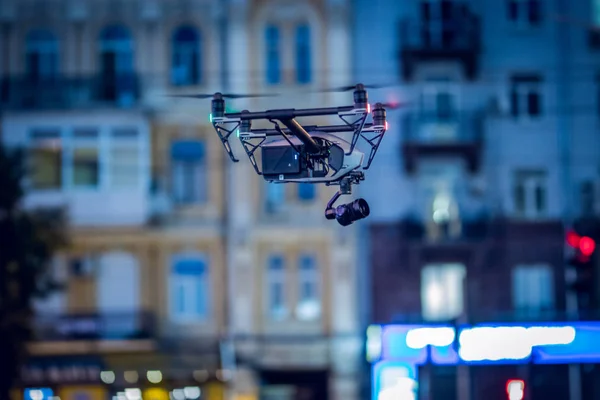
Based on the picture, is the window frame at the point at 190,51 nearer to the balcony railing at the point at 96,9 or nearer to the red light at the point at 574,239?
the balcony railing at the point at 96,9

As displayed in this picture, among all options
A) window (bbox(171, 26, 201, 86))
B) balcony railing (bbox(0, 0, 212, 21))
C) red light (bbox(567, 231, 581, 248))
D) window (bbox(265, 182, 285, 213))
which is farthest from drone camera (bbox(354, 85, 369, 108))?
balcony railing (bbox(0, 0, 212, 21))

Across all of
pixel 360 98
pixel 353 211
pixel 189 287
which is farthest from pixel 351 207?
pixel 189 287

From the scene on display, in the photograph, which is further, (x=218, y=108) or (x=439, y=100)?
(x=439, y=100)

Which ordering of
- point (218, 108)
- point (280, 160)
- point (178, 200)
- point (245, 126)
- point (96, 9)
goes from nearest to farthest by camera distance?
1. point (218, 108)
2. point (280, 160)
3. point (245, 126)
4. point (178, 200)
5. point (96, 9)

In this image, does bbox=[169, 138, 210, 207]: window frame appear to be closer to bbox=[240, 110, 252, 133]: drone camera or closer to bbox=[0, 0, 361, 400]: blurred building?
bbox=[0, 0, 361, 400]: blurred building

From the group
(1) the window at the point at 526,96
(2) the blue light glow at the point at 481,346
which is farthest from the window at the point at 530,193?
(2) the blue light glow at the point at 481,346

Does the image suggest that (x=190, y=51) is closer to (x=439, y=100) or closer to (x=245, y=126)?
(x=439, y=100)
